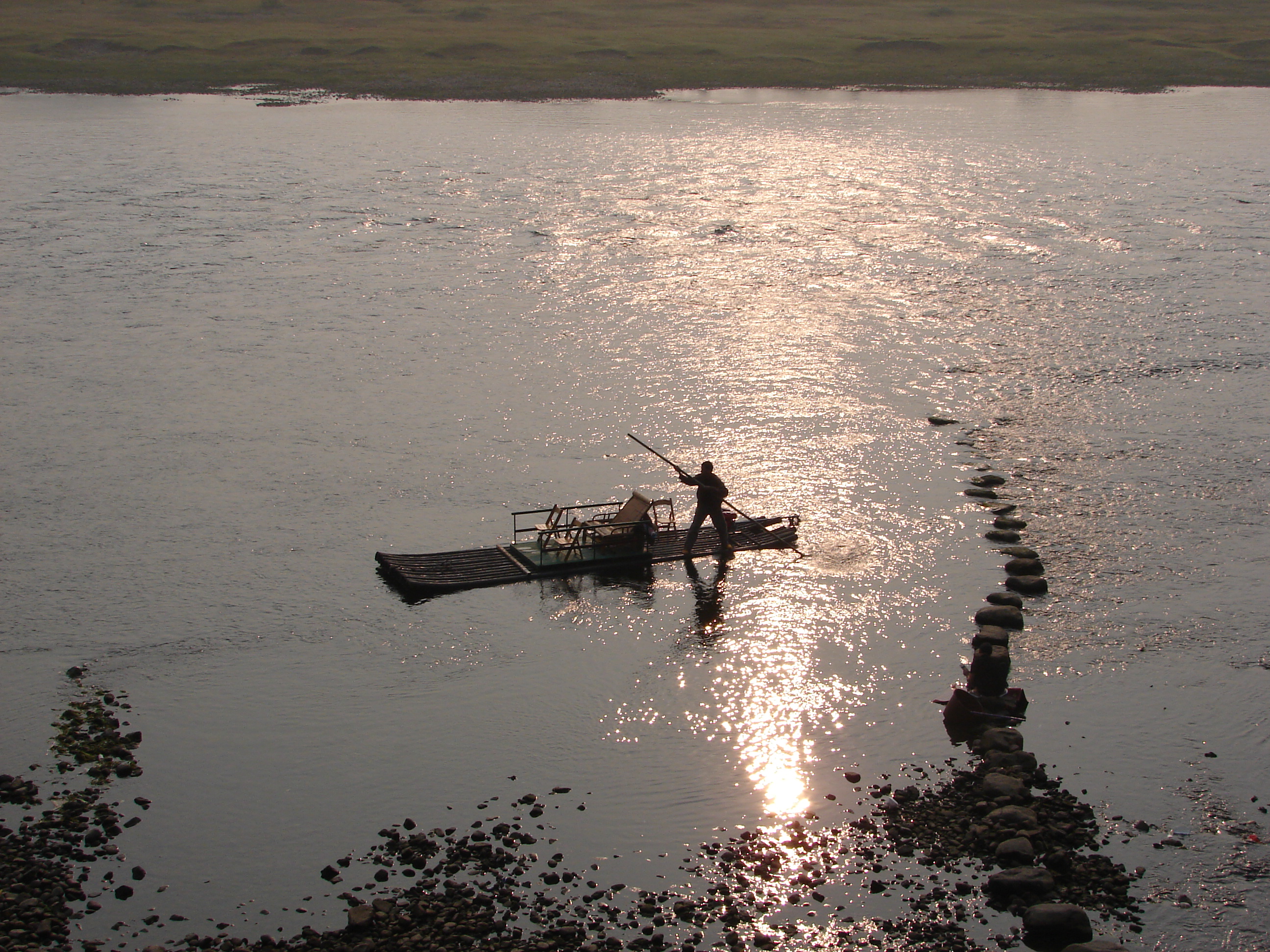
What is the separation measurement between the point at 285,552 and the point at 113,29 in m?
82.0

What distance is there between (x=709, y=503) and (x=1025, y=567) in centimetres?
567

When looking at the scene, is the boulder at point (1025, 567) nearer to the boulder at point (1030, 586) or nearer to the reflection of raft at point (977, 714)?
the boulder at point (1030, 586)

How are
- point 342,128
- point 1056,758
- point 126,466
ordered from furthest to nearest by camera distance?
point 342,128 → point 126,466 → point 1056,758

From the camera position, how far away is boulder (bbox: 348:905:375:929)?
12977 millimetres

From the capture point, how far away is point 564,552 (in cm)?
2216

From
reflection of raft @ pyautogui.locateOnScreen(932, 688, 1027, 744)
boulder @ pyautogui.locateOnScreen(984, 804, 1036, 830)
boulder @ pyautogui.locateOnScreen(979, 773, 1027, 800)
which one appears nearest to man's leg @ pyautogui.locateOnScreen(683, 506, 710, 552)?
reflection of raft @ pyautogui.locateOnScreen(932, 688, 1027, 744)

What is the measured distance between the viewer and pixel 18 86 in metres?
80.9

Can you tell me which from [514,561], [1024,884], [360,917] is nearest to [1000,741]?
[1024,884]

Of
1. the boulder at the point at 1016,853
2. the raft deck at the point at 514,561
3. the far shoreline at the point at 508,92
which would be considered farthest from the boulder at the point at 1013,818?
the far shoreline at the point at 508,92

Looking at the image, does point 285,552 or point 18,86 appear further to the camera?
point 18,86

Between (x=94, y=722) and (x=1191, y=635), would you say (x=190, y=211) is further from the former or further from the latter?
(x=1191, y=635)

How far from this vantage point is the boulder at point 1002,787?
597 inches

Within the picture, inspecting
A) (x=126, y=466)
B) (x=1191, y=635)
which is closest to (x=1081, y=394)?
(x=1191, y=635)

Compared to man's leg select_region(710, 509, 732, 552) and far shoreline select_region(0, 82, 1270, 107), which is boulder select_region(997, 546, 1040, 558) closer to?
man's leg select_region(710, 509, 732, 552)
